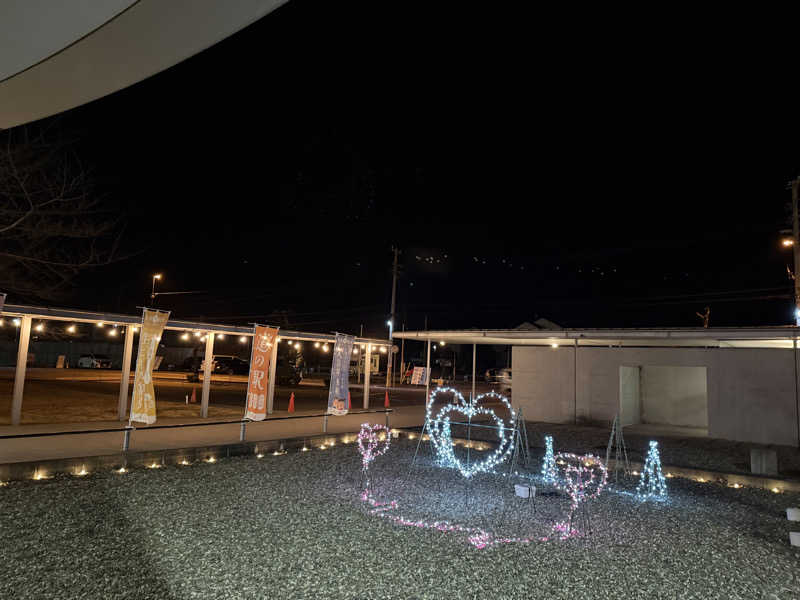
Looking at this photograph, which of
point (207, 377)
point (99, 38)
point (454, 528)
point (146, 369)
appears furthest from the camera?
point (207, 377)

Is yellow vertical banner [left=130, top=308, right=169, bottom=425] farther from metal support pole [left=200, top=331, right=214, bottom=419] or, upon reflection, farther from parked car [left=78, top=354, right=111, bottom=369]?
parked car [left=78, top=354, right=111, bottom=369]

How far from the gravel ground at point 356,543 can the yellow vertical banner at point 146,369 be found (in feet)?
5.53

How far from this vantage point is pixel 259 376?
10328mm

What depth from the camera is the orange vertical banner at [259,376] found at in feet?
33.1

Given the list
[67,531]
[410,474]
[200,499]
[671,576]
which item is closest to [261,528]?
[200,499]

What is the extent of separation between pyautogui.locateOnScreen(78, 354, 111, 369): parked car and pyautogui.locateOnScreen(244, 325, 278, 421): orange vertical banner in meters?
29.5

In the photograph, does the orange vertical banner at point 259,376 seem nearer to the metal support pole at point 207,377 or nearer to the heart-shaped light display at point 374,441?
the metal support pole at point 207,377

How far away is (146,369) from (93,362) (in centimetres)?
3109

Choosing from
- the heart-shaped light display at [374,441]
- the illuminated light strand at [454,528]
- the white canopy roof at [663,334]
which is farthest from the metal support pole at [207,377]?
the illuminated light strand at [454,528]

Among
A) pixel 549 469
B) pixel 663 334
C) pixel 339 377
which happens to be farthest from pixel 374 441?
pixel 663 334

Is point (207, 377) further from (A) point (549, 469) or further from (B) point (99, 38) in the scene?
(B) point (99, 38)

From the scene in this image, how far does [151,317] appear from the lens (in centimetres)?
909

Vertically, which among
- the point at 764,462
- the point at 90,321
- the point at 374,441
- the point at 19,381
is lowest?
the point at 374,441

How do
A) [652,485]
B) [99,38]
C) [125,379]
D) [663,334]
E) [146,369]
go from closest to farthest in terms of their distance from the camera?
[99,38]
[652,485]
[146,369]
[125,379]
[663,334]
